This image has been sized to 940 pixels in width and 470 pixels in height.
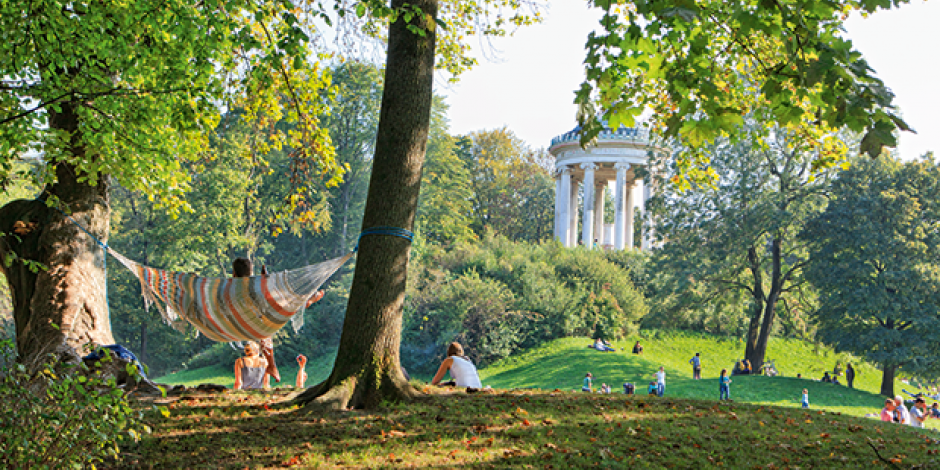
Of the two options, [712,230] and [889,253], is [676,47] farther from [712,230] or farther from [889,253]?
[712,230]

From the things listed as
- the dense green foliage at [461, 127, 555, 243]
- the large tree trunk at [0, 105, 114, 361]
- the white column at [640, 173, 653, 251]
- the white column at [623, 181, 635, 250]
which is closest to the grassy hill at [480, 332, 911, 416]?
the white column at [640, 173, 653, 251]

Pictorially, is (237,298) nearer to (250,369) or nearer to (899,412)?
(250,369)

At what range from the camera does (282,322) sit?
6.96m

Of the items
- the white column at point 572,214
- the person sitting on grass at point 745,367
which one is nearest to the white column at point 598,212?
the white column at point 572,214

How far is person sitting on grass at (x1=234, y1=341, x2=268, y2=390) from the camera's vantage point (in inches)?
321

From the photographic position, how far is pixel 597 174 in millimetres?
40812

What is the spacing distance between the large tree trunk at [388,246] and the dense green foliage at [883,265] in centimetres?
1972

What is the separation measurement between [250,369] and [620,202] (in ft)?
102

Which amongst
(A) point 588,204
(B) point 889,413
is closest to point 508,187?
(A) point 588,204

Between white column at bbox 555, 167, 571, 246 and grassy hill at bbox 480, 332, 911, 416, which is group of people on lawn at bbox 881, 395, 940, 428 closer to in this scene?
grassy hill at bbox 480, 332, 911, 416

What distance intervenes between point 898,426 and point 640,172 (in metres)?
21.7

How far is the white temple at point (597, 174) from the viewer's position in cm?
3638

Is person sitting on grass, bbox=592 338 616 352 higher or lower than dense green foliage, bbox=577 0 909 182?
lower

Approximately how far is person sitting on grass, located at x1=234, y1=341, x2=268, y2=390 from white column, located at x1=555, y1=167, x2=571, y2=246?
30.9m
